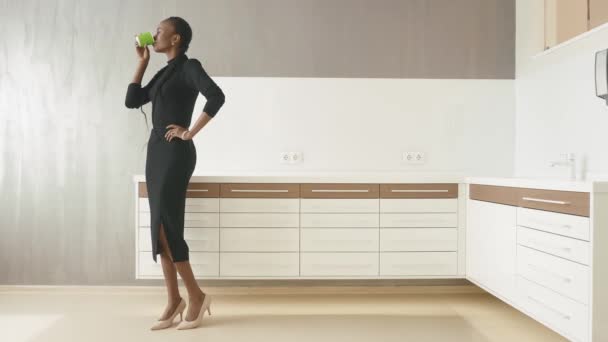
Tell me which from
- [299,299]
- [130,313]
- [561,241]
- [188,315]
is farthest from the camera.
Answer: [299,299]

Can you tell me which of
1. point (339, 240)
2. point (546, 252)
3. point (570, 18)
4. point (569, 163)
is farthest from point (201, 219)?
point (570, 18)

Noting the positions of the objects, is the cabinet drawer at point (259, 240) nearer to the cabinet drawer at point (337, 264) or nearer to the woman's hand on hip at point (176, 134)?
the cabinet drawer at point (337, 264)

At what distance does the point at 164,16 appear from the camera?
3844 millimetres

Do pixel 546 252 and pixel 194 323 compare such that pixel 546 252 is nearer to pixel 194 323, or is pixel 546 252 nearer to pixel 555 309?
pixel 555 309

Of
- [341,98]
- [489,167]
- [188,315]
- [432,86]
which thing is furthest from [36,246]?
[489,167]

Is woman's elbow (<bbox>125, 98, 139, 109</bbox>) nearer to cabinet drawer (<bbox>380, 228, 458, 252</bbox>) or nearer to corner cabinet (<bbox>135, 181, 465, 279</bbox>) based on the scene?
corner cabinet (<bbox>135, 181, 465, 279</bbox>)

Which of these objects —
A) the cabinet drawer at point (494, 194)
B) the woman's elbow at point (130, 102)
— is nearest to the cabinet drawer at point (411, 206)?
the cabinet drawer at point (494, 194)

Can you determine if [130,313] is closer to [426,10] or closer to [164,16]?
[164,16]

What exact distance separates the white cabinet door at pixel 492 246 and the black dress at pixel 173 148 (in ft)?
5.57

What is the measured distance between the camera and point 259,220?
334 centimetres

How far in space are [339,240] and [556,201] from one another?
1.35m

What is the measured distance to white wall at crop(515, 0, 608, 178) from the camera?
303 centimetres

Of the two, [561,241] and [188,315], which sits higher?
[561,241]

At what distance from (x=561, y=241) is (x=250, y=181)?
1792 millimetres
